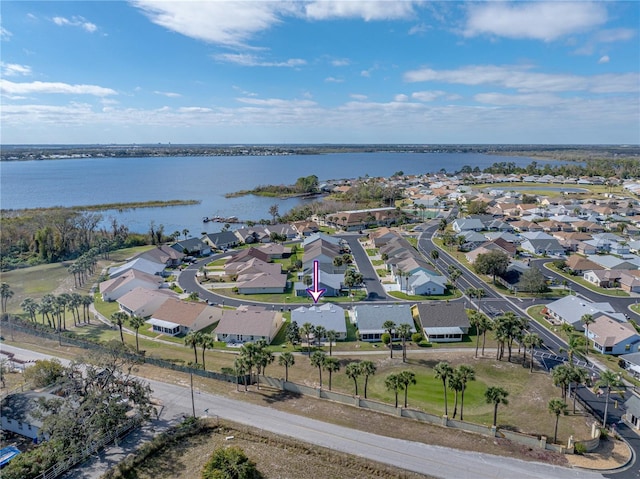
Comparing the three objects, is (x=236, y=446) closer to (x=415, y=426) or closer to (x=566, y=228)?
(x=415, y=426)

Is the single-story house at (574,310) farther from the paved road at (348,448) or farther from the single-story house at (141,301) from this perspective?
the single-story house at (141,301)

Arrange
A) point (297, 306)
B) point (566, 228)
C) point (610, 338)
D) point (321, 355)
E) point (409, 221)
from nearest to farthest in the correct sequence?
point (321, 355), point (610, 338), point (297, 306), point (566, 228), point (409, 221)

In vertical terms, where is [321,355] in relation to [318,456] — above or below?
above

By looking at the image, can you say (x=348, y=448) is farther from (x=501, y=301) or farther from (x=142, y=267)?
(x=142, y=267)

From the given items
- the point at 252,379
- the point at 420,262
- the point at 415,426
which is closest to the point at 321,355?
the point at 252,379

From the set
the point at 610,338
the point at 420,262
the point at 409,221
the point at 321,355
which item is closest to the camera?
the point at 321,355

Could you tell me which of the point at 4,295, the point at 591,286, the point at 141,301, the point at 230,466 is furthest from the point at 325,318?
the point at 591,286

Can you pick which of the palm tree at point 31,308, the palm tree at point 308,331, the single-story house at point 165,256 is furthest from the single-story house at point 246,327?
the single-story house at point 165,256

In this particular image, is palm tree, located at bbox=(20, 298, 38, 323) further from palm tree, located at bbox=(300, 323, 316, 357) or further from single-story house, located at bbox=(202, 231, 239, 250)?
single-story house, located at bbox=(202, 231, 239, 250)
